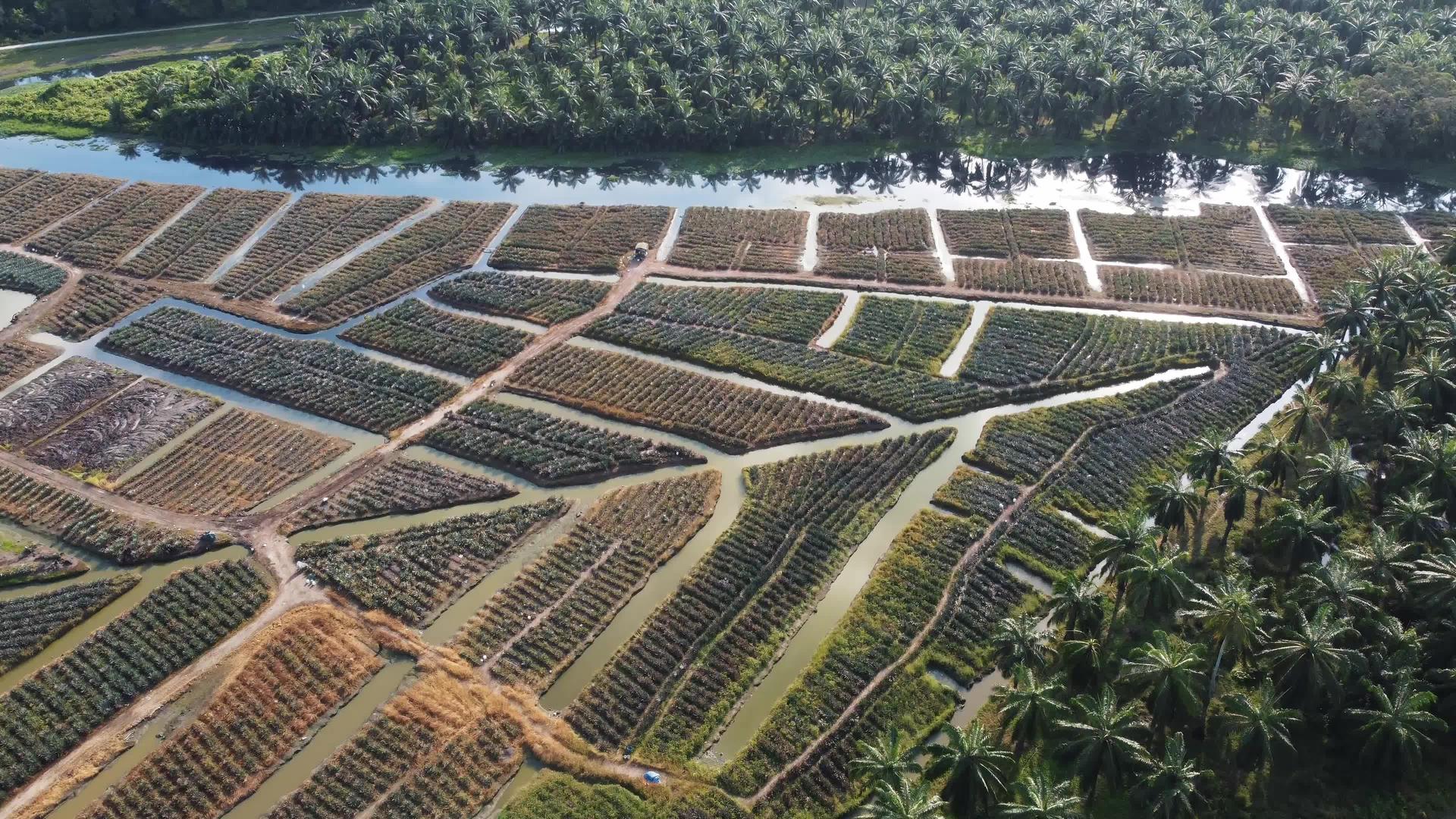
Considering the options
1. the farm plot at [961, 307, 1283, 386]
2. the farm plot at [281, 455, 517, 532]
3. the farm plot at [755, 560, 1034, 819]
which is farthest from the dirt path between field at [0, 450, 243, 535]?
the farm plot at [961, 307, 1283, 386]

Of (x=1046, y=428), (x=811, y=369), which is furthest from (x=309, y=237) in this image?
(x=1046, y=428)

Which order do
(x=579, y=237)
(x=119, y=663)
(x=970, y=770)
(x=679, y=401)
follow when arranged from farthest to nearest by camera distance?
(x=579, y=237) < (x=679, y=401) < (x=119, y=663) < (x=970, y=770)

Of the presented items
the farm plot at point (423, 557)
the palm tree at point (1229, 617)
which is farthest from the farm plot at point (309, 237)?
the palm tree at point (1229, 617)

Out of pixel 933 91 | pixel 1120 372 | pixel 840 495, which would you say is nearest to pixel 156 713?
pixel 840 495

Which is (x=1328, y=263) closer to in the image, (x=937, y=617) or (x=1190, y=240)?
(x=1190, y=240)

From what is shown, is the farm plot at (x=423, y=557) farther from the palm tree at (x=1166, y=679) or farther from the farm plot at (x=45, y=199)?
the farm plot at (x=45, y=199)

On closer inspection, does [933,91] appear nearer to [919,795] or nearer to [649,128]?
[649,128]
